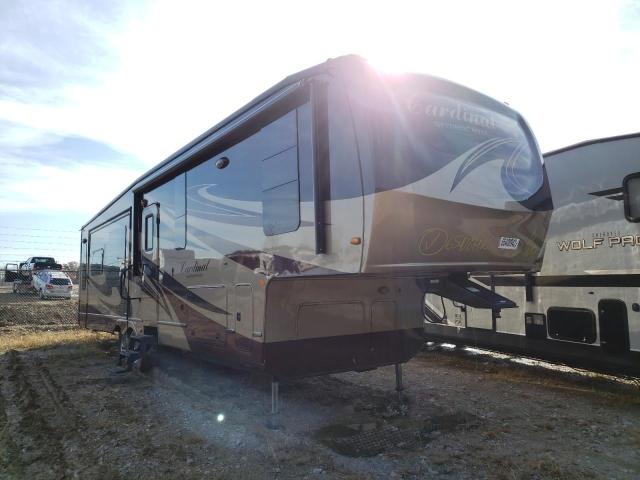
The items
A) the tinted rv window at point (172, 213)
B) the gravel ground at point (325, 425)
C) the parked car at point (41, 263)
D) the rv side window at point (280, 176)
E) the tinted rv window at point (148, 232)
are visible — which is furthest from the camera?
the parked car at point (41, 263)

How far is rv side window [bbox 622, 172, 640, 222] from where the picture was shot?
5293mm

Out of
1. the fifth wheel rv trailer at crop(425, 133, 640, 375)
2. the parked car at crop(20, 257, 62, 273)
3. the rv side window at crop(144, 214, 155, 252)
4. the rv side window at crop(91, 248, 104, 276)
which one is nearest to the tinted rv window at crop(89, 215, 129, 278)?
the rv side window at crop(91, 248, 104, 276)

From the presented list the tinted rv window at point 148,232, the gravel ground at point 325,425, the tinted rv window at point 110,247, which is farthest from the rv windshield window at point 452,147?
the tinted rv window at point 110,247

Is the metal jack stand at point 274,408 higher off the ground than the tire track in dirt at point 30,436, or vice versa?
the metal jack stand at point 274,408

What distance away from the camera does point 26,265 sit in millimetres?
30609

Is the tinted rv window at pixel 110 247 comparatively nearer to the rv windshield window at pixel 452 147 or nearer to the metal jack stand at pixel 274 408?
the metal jack stand at pixel 274 408

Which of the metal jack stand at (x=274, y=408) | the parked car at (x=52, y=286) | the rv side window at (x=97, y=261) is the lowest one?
the metal jack stand at (x=274, y=408)

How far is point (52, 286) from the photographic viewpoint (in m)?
21.7

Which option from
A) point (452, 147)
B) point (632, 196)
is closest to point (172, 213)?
point (452, 147)

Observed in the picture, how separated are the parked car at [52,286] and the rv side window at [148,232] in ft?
54.6

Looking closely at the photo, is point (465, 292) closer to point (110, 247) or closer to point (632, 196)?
point (632, 196)

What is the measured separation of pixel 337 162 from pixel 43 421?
397cm

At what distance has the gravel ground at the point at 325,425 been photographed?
3.68 m

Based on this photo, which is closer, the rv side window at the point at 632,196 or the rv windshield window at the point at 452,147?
the rv windshield window at the point at 452,147
